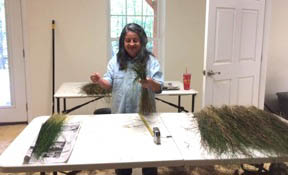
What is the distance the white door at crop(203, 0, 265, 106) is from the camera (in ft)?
10.0

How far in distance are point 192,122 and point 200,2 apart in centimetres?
275

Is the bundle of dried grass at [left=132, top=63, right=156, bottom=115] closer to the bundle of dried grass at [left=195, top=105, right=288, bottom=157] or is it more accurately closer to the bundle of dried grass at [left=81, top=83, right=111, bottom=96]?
the bundle of dried grass at [left=195, top=105, right=288, bottom=157]

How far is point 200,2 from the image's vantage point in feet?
13.5

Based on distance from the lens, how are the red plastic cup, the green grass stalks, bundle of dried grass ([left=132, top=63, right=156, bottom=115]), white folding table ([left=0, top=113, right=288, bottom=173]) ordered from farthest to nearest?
the red plastic cup
bundle of dried grass ([left=132, top=63, right=156, bottom=115])
the green grass stalks
white folding table ([left=0, top=113, right=288, bottom=173])

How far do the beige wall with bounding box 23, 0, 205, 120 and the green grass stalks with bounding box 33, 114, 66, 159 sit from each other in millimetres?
2297

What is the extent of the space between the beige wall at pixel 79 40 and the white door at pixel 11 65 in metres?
0.11

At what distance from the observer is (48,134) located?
1543mm

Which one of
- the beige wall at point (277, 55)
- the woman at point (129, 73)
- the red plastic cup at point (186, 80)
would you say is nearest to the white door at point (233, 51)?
the red plastic cup at point (186, 80)

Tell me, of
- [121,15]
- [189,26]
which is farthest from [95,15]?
[189,26]

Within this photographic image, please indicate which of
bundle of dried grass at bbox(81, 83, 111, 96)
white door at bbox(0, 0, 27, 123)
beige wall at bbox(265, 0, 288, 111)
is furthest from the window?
beige wall at bbox(265, 0, 288, 111)

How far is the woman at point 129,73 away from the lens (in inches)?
78.9

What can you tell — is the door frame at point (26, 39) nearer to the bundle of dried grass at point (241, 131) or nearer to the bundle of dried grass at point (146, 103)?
the bundle of dried grass at point (146, 103)

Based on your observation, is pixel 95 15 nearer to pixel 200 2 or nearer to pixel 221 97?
pixel 200 2

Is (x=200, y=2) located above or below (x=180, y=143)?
above
